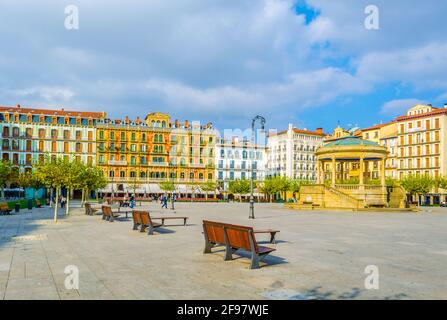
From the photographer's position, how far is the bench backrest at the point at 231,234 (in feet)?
29.1

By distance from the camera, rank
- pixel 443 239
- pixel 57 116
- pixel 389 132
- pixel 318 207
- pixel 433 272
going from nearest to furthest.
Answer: pixel 433 272, pixel 443 239, pixel 318 207, pixel 57 116, pixel 389 132

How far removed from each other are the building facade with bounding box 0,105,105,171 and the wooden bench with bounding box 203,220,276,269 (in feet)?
218

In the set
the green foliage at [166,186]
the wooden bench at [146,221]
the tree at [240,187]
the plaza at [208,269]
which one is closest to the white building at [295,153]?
the tree at [240,187]

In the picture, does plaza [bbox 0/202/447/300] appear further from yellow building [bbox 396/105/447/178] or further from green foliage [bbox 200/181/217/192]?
yellow building [bbox 396/105/447/178]

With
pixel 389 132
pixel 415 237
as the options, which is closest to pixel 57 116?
Answer: pixel 389 132

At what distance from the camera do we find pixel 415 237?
1547 cm

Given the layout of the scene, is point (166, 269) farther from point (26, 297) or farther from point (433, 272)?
point (433, 272)

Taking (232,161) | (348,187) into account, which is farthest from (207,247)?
(232,161)

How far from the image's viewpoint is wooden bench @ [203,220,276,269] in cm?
876

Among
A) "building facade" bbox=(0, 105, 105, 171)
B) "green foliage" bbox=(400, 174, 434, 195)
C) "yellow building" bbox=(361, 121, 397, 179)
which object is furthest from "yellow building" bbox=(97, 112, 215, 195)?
"green foliage" bbox=(400, 174, 434, 195)

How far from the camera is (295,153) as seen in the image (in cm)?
9544

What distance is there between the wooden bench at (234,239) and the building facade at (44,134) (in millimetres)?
66505
